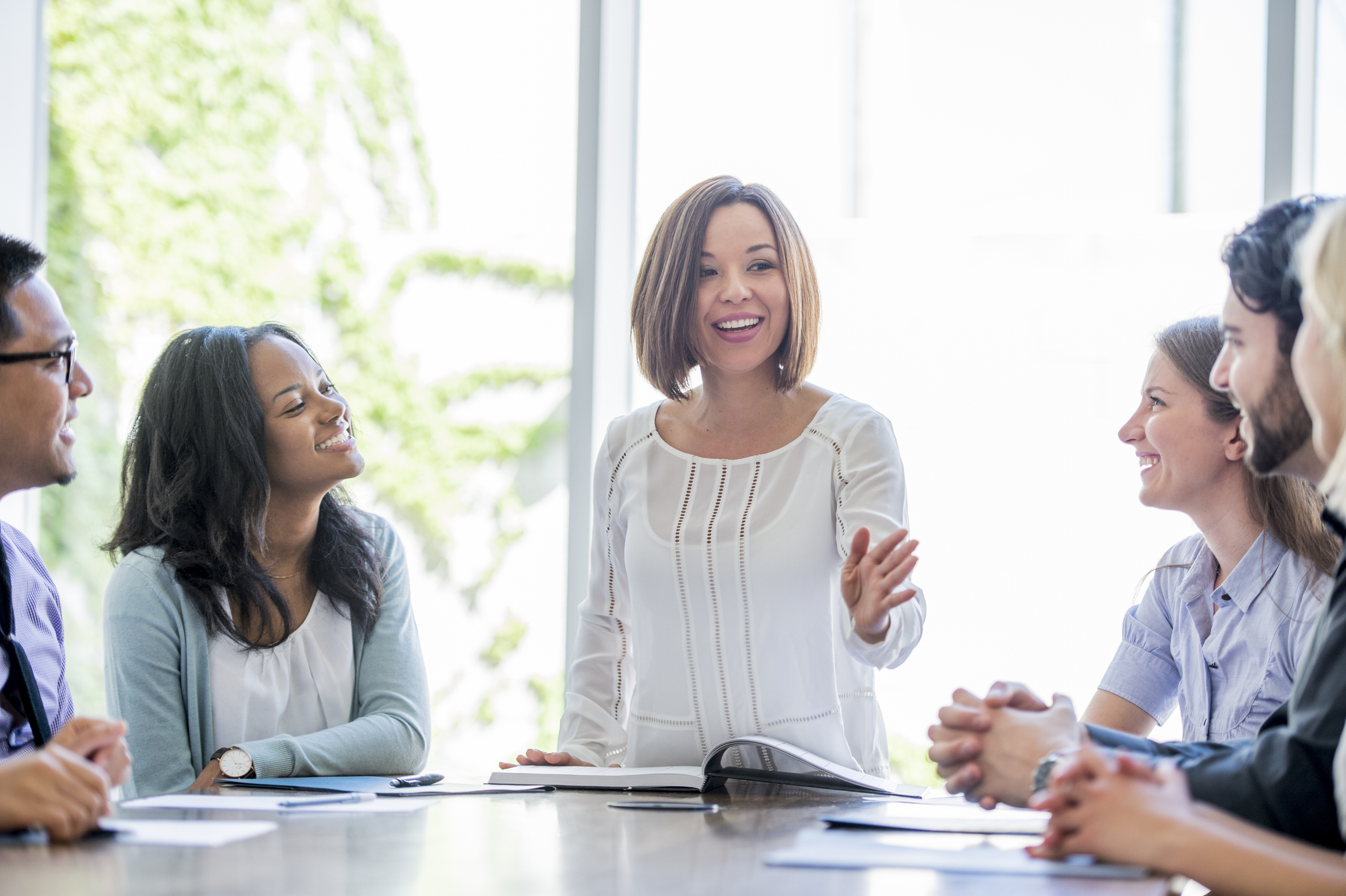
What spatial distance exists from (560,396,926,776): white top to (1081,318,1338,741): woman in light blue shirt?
1.61ft

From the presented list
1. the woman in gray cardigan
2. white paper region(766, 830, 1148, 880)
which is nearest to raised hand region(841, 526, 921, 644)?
white paper region(766, 830, 1148, 880)

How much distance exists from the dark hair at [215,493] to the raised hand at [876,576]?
971 millimetres

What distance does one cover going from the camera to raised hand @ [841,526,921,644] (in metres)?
1.58

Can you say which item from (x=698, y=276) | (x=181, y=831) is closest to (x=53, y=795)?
(x=181, y=831)

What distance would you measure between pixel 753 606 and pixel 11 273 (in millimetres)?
1370

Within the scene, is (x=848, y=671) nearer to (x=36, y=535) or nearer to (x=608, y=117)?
(x=608, y=117)

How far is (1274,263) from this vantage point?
57.1 inches

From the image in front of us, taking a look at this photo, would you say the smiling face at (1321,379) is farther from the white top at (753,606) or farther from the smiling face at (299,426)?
the smiling face at (299,426)

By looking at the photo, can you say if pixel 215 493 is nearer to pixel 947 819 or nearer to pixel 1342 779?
pixel 947 819

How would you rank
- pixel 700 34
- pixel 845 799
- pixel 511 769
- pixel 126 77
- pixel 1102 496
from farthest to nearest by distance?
pixel 126 77 < pixel 700 34 < pixel 1102 496 < pixel 511 769 < pixel 845 799

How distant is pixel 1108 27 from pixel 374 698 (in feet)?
Answer: 8.30

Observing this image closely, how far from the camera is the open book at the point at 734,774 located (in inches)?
64.9

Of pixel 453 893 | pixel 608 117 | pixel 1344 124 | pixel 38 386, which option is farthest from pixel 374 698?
pixel 1344 124

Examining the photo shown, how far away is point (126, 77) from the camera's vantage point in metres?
4.54
